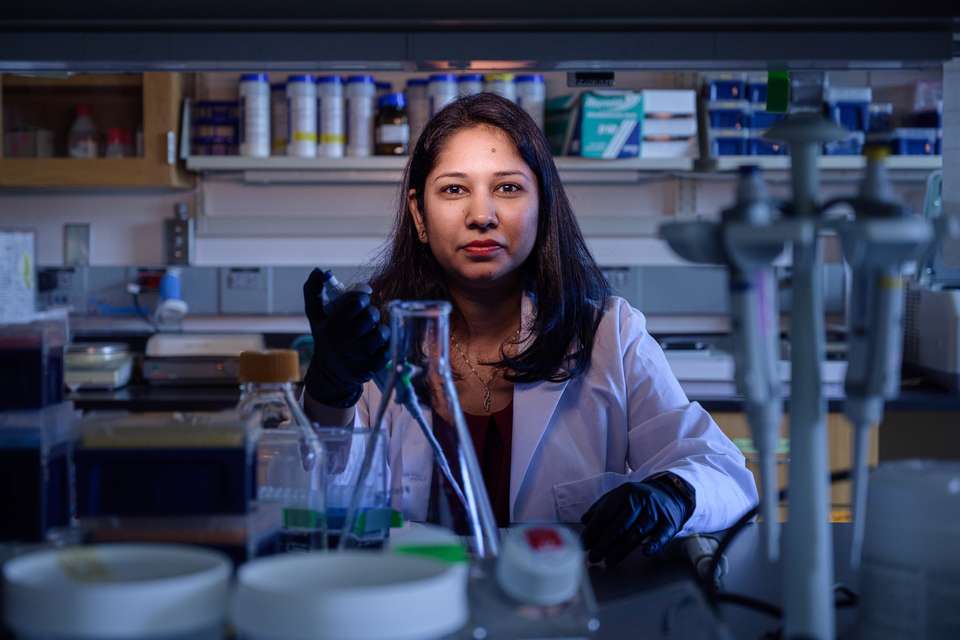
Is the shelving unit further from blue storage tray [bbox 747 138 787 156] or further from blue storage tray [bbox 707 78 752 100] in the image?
blue storage tray [bbox 707 78 752 100]

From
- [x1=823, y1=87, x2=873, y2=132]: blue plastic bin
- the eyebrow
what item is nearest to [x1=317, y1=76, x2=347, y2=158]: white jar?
[x1=823, y1=87, x2=873, y2=132]: blue plastic bin

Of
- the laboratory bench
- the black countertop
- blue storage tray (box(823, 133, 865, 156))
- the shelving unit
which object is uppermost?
blue storage tray (box(823, 133, 865, 156))

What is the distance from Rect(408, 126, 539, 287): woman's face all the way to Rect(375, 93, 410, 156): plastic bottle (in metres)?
1.69

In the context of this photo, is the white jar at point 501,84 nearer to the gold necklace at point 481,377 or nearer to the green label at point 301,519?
the gold necklace at point 481,377

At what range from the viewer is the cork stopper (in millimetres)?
1076

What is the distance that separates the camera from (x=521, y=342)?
1.81 metres

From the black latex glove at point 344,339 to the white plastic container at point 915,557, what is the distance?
740 millimetres

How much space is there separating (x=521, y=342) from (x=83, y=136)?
236cm

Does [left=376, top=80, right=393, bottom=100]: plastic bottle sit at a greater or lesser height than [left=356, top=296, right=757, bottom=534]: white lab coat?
greater

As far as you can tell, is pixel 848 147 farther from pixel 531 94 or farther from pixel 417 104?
pixel 417 104

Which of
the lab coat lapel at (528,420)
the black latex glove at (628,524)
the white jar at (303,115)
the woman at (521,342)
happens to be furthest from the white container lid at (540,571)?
the white jar at (303,115)

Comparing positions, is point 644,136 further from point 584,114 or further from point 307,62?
point 307,62

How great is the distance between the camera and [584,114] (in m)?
3.46

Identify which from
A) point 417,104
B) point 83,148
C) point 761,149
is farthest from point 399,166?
point 761,149
